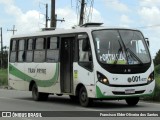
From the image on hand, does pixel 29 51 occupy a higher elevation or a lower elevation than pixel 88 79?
higher

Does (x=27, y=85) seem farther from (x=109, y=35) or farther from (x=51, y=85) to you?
(x=109, y=35)

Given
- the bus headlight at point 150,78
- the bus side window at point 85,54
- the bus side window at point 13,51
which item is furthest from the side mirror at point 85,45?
the bus side window at point 13,51

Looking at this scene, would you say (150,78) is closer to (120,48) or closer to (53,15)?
(120,48)

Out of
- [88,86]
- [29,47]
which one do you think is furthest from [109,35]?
[29,47]

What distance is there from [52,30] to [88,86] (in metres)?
4.24

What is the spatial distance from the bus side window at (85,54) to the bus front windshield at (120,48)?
361mm

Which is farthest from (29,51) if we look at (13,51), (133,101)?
(133,101)

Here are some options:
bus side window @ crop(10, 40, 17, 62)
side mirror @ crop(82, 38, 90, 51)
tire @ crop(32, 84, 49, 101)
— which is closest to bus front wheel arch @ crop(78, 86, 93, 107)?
side mirror @ crop(82, 38, 90, 51)

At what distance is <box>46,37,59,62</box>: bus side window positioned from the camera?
64.6 ft

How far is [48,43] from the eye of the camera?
2050cm

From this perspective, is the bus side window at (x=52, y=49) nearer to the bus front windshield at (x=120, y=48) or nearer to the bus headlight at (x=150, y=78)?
the bus front windshield at (x=120, y=48)

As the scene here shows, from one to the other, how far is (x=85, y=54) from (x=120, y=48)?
1270 mm

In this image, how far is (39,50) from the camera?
2116cm

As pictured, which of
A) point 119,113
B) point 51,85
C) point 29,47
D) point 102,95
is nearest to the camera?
point 119,113
